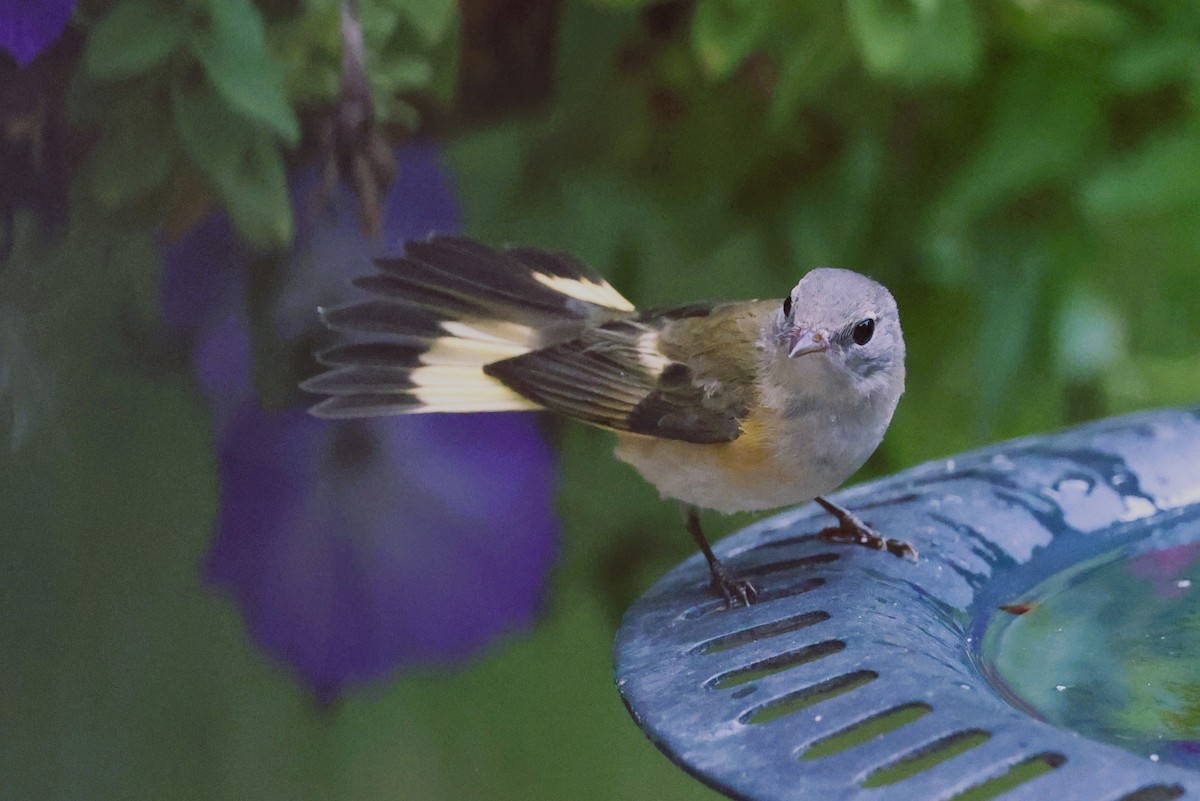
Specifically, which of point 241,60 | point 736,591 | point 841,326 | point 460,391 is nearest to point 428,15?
point 241,60

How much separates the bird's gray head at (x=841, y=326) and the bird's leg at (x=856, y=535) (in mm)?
88

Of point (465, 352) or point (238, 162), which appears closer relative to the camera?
point (465, 352)

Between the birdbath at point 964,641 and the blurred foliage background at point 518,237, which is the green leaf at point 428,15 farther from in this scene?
the birdbath at point 964,641

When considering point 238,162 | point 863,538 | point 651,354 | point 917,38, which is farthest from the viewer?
point 917,38

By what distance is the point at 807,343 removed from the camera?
2.56 ft

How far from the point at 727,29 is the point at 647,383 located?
430mm

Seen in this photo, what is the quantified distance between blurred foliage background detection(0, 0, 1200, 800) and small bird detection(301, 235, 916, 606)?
9.1 inches

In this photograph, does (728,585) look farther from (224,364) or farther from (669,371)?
(224,364)

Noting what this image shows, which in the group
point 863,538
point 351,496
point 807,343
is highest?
point 351,496

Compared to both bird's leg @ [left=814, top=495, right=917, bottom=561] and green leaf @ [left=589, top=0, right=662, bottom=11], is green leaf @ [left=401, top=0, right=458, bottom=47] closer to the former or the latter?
green leaf @ [left=589, top=0, right=662, bottom=11]

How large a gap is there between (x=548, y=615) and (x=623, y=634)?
60 cm

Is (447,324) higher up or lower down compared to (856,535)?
higher up

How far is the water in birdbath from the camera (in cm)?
61

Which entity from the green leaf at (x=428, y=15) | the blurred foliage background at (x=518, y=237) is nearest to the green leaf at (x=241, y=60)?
the blurred foliage background at (x=518, y=237)
